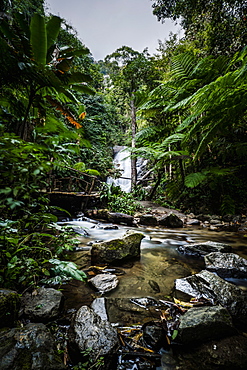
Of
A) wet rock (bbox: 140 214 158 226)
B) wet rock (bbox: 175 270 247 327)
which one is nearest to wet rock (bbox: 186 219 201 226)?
wet rock (bbox: 140 214 158 226)

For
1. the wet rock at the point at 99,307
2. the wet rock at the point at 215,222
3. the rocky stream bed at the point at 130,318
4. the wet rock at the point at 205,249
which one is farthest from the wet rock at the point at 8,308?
the wet rock at the point at 215,222

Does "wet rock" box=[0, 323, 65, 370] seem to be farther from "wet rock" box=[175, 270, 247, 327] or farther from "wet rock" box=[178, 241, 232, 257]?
"wet rock" box=[178, 241, 232, 257]

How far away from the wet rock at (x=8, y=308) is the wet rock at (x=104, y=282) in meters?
0.81

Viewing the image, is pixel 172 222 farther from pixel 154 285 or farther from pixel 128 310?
pixel 128 310

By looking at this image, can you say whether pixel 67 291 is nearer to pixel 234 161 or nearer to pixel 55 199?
pixel 55 199

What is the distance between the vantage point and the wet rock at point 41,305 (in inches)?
51.6

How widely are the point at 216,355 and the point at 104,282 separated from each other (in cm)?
116

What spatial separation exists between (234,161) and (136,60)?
7624 millimetres

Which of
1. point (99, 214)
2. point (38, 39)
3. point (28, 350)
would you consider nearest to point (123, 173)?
point (99, 214)

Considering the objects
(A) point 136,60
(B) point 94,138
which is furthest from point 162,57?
(B) point 94,138

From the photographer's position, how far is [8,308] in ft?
3.86

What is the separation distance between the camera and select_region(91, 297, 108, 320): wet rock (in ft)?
4.81

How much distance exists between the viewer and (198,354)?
3.68 feet

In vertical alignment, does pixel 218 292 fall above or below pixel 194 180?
below
